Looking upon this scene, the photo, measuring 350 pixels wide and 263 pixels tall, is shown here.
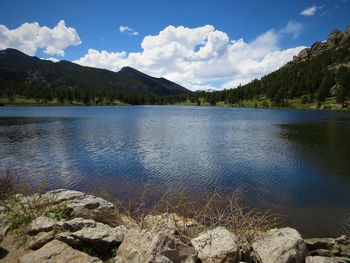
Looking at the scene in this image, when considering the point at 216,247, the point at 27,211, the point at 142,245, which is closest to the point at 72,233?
the point at 142,245

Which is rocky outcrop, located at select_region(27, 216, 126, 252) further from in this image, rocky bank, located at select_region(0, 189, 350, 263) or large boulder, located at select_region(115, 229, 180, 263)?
large boulder, located at select_region(115, 229, 180, 263)

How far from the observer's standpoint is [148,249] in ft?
25.7

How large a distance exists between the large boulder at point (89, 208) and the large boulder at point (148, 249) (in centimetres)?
399

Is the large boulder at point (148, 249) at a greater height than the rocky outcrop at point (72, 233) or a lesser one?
greater

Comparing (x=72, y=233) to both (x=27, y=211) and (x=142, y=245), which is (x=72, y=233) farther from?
(x=27, y=211)

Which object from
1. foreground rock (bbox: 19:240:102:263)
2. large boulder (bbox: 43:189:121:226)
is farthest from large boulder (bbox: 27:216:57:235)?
large boulder (bbox: 43:189:121:226)

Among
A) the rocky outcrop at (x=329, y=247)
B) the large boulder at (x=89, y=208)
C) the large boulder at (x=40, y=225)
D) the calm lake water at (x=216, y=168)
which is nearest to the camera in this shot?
the large boulder at (x=40, y=225)

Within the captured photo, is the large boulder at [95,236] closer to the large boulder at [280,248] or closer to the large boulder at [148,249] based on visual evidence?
the large boulder at [148,249]

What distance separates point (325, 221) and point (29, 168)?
3010 centimetres

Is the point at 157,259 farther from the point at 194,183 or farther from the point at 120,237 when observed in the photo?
the point at 194,183

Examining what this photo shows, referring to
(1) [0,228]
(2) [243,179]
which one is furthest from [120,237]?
(2) [243,179]

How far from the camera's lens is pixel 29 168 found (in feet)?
96.8

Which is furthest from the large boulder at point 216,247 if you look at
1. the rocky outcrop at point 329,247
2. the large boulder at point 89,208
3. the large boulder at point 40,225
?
the large boulder at point 40,225

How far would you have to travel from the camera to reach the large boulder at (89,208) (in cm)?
1226
